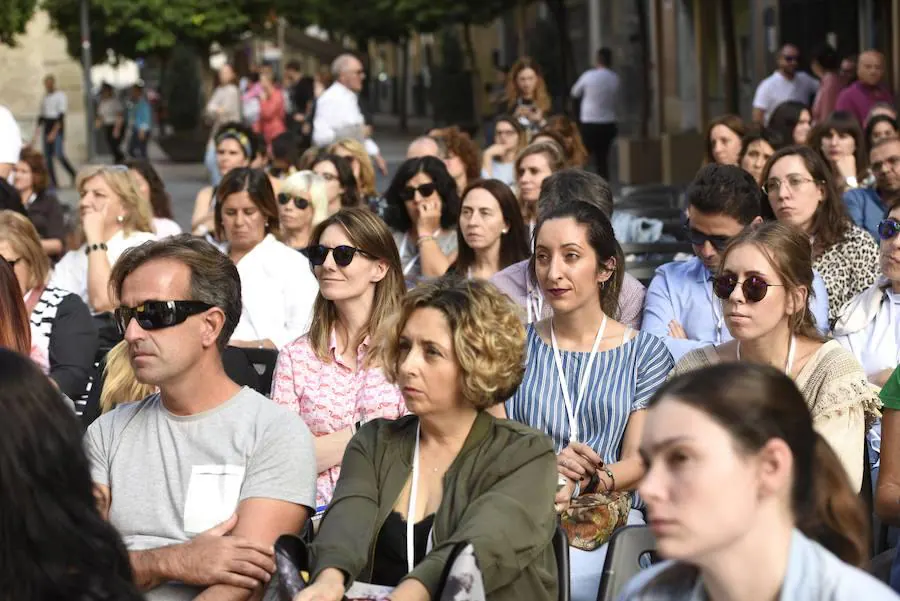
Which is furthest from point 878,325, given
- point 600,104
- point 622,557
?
point 600,104

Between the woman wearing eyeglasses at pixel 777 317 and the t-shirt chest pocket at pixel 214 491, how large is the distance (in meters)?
1.49

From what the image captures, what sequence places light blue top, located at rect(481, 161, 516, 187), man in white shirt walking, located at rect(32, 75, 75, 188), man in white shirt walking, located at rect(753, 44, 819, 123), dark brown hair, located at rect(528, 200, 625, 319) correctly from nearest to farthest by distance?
1. dark brown hair, located at rect(528, 200, 625, 319)
2. light blue top, located at rect(481, 161, 516, 187)
3. man in white shirt walking, located at rect(753, 44, 819, 123)
4. man in white shirt walking, located at rect(32, 75, 75, 188)

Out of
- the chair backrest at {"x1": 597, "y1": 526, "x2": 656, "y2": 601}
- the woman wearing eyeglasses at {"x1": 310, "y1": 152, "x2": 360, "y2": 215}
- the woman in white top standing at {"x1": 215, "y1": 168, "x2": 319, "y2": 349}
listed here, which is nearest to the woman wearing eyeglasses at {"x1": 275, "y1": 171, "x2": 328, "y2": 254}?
the woman in white top standing at {"x1": 215, "y1": 168, "x2": 319, "y2": 349}

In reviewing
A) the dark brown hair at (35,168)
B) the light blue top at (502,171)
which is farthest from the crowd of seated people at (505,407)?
the light blue top at (502,171)

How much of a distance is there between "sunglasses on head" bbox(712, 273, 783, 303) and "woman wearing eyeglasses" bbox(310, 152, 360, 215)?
5.41 meters

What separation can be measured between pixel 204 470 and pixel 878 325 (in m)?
2.84

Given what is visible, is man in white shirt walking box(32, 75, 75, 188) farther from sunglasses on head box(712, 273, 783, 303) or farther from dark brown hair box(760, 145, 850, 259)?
sunglasses on head box(712, 273, 783, 303)

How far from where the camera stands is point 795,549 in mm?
2740

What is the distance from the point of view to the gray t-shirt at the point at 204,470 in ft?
13.9

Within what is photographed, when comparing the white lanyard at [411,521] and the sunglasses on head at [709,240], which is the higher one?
the sunglasses on head at [709,240]

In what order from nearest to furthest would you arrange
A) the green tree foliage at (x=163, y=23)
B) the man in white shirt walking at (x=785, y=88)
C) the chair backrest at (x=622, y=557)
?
the chair backrest at (x=622, y=557) < the man in white shirt walking at (x=785, y=88) < the green tree foliage at (x=163, y=23)

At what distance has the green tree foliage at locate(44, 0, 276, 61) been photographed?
1339 inches

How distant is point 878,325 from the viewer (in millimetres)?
5941

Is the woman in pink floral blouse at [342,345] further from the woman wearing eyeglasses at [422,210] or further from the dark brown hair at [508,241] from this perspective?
the woman wearing eyeglasses at [422,210]
